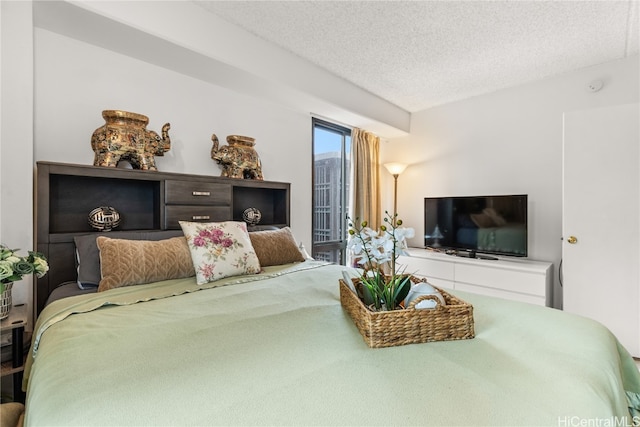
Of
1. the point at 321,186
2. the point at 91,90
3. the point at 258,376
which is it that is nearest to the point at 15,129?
the point at 91,90

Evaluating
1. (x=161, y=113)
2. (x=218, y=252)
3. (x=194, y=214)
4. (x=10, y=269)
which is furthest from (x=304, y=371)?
(x=161, y=113)

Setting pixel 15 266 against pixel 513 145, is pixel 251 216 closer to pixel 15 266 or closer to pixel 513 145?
pixel 15 266

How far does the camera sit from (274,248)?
2.24 metres

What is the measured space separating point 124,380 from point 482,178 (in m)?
3.77

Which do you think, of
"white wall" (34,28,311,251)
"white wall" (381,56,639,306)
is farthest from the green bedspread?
"white wall" (381,56,639,306)

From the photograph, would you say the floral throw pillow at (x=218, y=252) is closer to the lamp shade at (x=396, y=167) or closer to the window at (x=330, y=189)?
the window at (x=330, y=189)

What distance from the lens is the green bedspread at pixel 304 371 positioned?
62 centimetres

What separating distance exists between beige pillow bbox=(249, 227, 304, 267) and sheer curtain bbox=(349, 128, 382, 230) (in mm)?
1689

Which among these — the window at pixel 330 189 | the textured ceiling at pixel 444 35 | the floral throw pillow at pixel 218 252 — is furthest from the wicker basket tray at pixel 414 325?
the window at pixel 330 189

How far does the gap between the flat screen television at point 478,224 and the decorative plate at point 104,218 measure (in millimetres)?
3200

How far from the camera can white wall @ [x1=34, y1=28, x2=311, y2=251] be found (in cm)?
190

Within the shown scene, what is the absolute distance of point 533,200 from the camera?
3.19m

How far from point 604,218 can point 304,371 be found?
2849 millimetres

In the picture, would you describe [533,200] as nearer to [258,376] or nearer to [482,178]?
[482,178]
